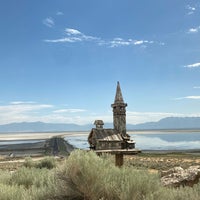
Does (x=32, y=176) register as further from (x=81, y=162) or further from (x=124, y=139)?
(x=124, y=139)

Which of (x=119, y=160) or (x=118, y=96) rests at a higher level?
(x=118, y=96)

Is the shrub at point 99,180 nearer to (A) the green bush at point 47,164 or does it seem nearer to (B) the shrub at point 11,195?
(B) the shrub at point 11,195

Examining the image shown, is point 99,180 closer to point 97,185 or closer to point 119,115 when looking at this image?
point 97,185

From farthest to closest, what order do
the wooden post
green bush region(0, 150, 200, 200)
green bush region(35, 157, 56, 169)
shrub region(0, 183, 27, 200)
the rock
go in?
green bush region(35, 157, 56, 169)
the wooden post
the rock
shrub region(0, 183, 27, 200)
green bush region(0, 150, 200, 200)

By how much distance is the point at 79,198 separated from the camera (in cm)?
616

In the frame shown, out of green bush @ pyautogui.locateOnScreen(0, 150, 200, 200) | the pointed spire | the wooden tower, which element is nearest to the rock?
green bush @ pyautogui.locateOnScreen(0, 150, 200, 200)

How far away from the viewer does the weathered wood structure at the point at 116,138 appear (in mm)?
12117

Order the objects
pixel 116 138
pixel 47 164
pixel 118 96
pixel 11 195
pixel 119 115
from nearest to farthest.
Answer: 1. pixel 11 195
2. pixel 116 138
3. pixel 119 115
4. pixel 118 96
5. pixel 47 164

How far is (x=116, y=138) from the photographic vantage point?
12.4 m

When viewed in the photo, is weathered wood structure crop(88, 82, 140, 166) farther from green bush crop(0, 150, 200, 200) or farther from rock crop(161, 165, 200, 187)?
green bush crop(0, 150, 200, 200)

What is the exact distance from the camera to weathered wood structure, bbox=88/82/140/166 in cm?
1212

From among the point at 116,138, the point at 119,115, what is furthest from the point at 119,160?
the point at 119,115

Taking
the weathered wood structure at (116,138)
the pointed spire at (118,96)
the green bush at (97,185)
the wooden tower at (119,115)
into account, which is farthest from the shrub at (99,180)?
the pointed spire at (118,96)

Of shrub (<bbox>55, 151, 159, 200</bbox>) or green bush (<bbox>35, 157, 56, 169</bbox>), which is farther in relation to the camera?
green bush (<bbox>35, 157, 56, 169</bbox>)
